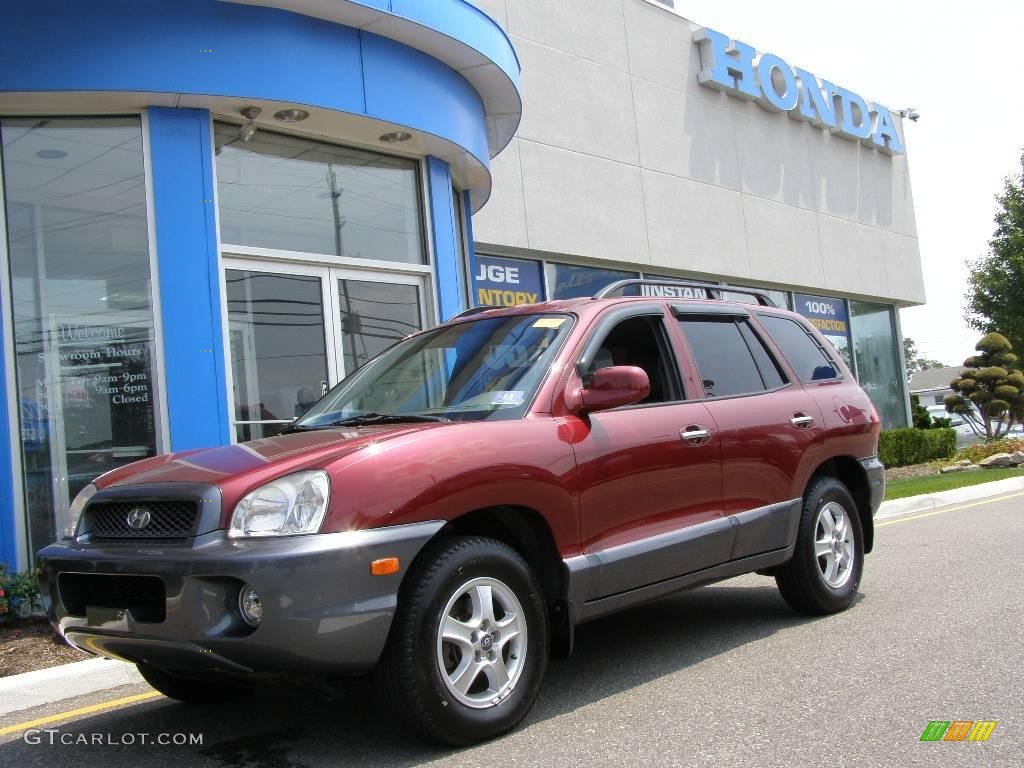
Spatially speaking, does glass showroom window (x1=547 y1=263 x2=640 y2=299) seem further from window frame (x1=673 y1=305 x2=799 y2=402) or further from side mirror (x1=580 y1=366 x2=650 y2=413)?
side mirror (x1=580 y1=366 x2=650 y2=413)

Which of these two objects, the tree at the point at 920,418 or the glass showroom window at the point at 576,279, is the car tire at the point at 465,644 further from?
the tree at the point at 920,418

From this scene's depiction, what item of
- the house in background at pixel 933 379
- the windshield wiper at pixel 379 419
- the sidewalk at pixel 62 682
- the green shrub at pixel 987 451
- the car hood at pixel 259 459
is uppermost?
the house in background at pixel 933 379

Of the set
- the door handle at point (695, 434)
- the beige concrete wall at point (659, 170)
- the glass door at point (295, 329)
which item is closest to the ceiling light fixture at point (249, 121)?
the glass door at point (295, 329)

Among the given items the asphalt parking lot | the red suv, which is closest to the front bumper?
the red suv

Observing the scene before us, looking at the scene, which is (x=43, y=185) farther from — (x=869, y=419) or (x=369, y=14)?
(x=869, y=419)

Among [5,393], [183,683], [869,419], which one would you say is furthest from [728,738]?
[5,393]

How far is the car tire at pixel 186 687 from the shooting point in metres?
4.52

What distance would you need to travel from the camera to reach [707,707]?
4.24 metres

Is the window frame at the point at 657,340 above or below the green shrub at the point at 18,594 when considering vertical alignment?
above

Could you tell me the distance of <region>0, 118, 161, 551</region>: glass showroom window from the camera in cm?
751

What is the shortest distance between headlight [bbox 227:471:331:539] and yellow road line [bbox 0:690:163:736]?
2088mm

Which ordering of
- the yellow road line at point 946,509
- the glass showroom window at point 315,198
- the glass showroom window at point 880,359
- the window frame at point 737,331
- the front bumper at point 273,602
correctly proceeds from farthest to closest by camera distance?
the glass showroom window at point 880,359
the yellow road line at point 946,509
the glass showroom window at point 315,198
the window frame at point 737,331
the front bumper at point 273,602

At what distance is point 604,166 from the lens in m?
16.0

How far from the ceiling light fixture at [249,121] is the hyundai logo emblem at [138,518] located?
5088mm
